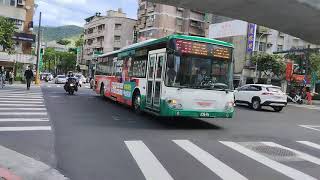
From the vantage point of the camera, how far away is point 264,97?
25.6 m

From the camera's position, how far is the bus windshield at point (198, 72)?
13430 mm

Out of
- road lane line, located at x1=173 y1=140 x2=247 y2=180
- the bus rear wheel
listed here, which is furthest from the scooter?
road lane line, located at x1=173 y1=140 x2=247 y2=180

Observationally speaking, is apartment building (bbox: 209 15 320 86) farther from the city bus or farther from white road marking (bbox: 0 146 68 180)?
white road marking (bbox: 0 146 68 180)

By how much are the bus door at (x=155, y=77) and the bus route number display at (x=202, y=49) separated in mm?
822

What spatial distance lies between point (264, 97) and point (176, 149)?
54.9ft

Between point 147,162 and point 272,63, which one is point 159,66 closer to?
point 147,162

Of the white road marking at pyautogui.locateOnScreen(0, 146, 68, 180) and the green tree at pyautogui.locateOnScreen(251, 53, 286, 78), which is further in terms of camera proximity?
the green tree at pyautogui.locateOnScreen(251, 53, 286, 78)

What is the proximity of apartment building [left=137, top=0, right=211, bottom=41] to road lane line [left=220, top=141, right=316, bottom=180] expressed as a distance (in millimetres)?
64527

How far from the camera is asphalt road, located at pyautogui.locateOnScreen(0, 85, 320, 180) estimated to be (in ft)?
25.3

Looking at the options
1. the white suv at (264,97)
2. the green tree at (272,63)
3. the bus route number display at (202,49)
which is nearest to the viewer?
the bus route number display at (202,49)

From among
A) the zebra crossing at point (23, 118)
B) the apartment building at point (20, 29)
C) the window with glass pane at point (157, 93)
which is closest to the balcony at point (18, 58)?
the apartment building at point (20, 29)

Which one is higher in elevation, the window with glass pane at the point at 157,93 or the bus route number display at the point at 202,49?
the bus route number display at the point at 202,49

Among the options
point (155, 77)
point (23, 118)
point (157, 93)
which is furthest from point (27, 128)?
point (155, 77)

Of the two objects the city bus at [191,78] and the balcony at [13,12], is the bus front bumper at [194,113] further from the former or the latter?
the balcony at [13,12]
